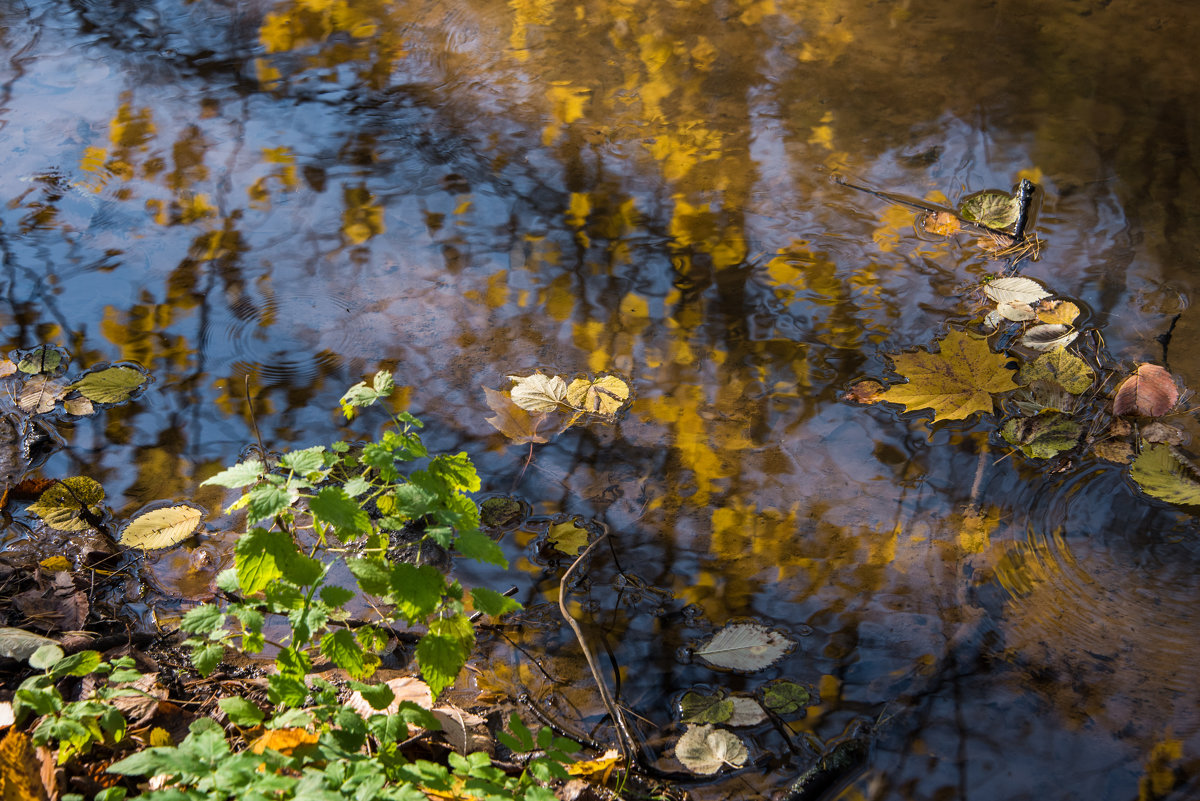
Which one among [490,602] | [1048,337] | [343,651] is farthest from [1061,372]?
[343,651]

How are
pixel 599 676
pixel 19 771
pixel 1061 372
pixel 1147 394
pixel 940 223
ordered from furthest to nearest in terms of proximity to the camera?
pixel 940 223 → pixel 1061 372 → pixel 1147 394 → pixel 599 676 → pixel 19 771

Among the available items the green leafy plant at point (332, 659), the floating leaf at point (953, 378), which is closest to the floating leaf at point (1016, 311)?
the floating leaf at point (953, 378)

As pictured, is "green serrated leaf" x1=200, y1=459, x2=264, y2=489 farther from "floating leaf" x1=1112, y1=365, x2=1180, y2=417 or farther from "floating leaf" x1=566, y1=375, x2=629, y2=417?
"floating leaf" x1=1112, y1=365, x2=1180, y2=417

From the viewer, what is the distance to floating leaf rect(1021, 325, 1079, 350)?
2.23 meters

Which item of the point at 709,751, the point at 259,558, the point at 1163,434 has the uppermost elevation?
the point at 259,558

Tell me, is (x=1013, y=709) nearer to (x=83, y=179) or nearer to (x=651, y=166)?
(x=651, y=166)

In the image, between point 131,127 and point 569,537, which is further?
point 131,127

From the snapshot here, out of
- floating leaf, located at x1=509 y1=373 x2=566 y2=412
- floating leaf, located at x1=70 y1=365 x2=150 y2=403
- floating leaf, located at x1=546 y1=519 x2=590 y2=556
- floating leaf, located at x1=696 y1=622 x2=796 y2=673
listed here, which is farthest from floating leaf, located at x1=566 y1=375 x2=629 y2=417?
floating leaf, located at x1=70 y1=365 x2=150 y2=403

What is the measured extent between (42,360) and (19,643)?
1182 mm

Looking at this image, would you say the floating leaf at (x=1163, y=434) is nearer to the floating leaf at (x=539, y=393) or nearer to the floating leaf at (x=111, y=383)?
the floating leaf at (x=539, y=393)

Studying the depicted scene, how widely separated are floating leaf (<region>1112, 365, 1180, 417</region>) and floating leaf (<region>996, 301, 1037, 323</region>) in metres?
0.33

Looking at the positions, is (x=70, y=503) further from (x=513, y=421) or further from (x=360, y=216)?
(x=360, y=216)

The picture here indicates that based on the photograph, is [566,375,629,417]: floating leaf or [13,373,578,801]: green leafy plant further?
[566,375,629,417]: floating leaf

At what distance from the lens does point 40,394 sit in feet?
7.74
